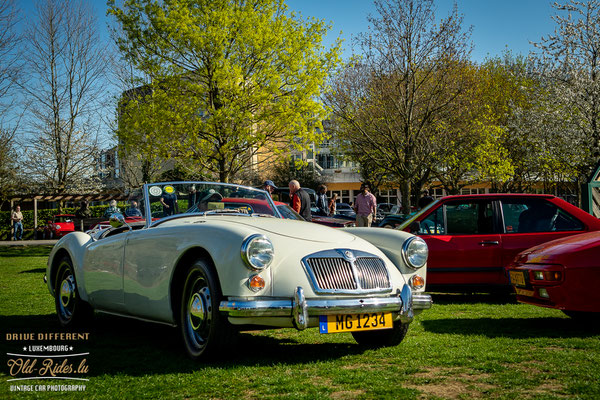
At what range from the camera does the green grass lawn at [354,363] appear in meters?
3.76

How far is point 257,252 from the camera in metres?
4.33

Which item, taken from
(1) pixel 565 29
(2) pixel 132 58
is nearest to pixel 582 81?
(1) pixel 565 29

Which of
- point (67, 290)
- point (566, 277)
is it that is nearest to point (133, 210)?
point (67, 290)

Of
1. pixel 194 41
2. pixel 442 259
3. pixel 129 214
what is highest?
pixel 194 41

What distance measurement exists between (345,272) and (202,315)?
112 cm

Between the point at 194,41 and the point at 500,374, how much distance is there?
16.2 metres

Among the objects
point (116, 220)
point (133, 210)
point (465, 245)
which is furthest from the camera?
point (465, 245)

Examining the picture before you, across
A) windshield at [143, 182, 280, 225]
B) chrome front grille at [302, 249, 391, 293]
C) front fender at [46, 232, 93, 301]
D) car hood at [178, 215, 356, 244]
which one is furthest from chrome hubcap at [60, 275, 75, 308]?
chrome front grille at [302, 249, 391, 293]

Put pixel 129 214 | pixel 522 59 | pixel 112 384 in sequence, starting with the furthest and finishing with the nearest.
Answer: pixel 522 59, pixel 129 214, pixel 112 384

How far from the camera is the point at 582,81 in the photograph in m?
28.3

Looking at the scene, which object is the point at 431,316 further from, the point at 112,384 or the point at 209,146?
the point at 209,146

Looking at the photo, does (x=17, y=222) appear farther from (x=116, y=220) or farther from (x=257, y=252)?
(x=257, y=252)

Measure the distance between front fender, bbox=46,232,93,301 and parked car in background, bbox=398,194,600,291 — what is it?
4134mm

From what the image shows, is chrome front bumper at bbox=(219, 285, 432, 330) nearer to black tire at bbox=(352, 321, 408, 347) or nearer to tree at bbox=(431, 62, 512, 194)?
black tire at bbox=(352, 321, 408, 347)
